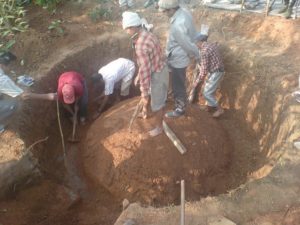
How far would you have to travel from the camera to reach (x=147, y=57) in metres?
Answer: 5.43

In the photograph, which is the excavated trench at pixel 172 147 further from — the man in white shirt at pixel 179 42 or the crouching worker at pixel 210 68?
the man in white shirt at pixel 179 42

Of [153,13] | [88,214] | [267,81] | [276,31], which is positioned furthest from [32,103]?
[276,31]

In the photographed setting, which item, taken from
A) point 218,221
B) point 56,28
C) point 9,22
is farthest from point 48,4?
point 218,221

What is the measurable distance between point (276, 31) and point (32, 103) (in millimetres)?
5155

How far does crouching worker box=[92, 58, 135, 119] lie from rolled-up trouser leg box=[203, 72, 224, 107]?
150cm

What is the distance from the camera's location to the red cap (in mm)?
6484

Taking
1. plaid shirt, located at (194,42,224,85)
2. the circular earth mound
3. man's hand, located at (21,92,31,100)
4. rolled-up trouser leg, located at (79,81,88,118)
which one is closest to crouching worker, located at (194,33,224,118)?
plaid shirt, located at (194,42,224,85)

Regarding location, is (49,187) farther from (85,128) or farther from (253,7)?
(253,7)

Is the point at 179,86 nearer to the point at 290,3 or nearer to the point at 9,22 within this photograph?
the point at 290,3

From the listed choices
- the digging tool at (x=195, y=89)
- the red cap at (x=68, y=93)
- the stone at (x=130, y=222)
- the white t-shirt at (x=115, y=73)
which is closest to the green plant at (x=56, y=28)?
the white t-shirt at (x=115, y=73)

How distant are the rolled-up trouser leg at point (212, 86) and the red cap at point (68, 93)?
2506 mm

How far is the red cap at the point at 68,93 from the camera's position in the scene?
648cm

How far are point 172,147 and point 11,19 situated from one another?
466 cm

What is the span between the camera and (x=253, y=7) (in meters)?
8.87
